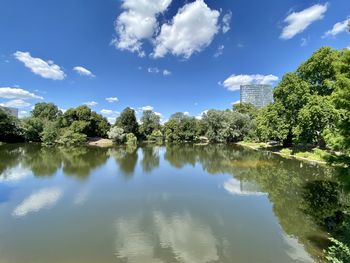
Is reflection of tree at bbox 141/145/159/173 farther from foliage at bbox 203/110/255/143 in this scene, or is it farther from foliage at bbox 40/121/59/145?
foliage at bbox 40/121/59/145

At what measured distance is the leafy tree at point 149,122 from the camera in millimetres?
73625

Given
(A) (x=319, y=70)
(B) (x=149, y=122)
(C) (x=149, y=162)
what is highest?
(A) (x=319, y=70)

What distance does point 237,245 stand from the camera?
7.73m

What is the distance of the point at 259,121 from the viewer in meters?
40.3

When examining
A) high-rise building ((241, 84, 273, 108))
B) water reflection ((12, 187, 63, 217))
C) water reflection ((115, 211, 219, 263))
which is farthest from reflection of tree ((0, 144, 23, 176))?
high-rise building ((241, 84, 273, 108))

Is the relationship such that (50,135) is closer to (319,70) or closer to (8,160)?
(8,160)

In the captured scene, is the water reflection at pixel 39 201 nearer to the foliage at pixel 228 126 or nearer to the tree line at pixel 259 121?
the tree line at pixel 259 121

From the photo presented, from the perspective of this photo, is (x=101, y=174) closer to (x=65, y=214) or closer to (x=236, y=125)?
Result: (x=65, y=214)

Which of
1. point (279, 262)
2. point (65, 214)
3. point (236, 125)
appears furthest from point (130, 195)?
point (236, 125)

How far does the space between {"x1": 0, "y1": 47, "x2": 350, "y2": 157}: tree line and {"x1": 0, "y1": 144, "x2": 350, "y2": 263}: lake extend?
3.28 meters

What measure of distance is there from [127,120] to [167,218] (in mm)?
57397

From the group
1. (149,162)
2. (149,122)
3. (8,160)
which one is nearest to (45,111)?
(149,122)

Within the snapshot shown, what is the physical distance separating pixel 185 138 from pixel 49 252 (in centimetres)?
6188

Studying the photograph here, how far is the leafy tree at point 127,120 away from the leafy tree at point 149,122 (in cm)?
533
